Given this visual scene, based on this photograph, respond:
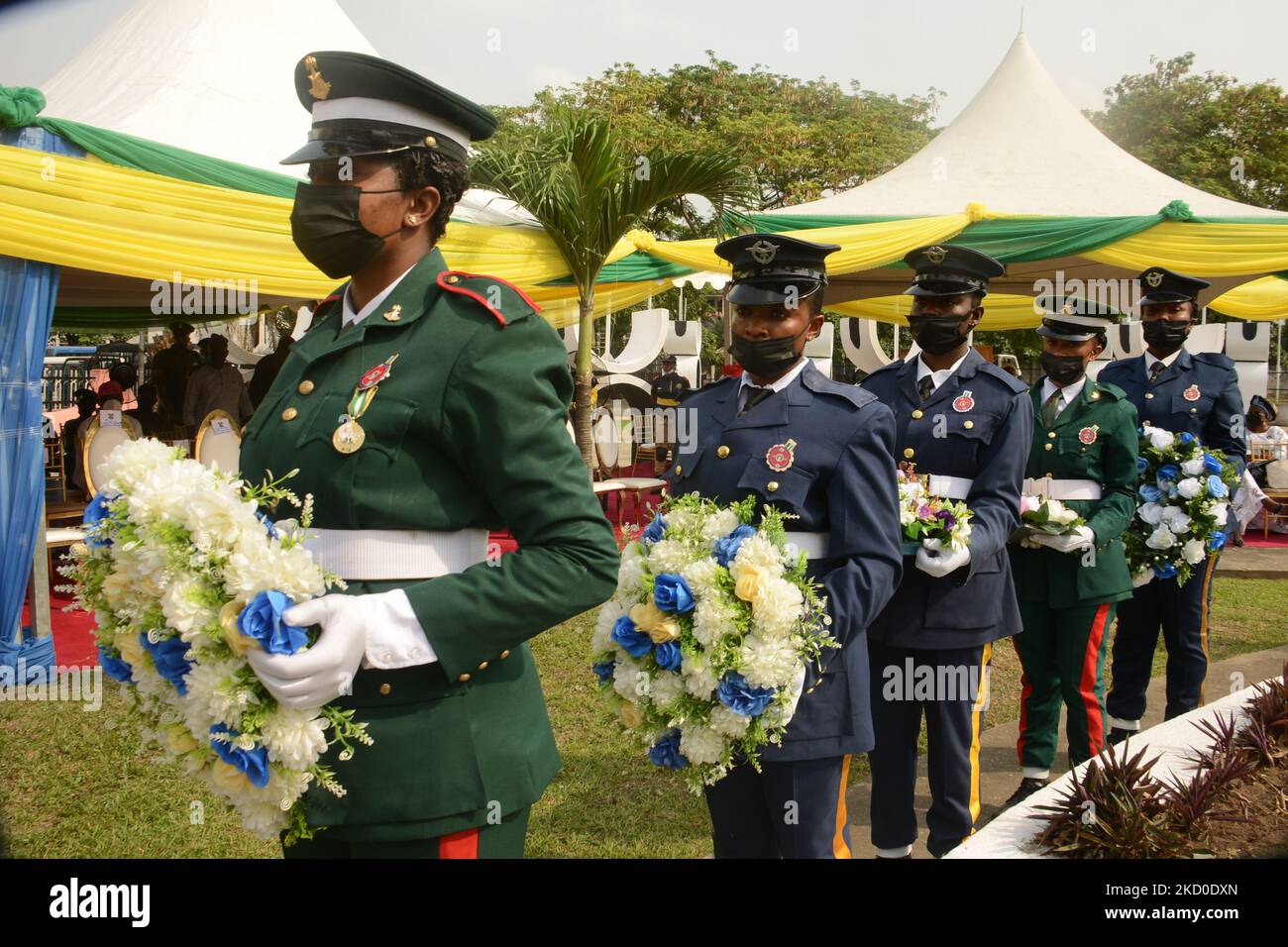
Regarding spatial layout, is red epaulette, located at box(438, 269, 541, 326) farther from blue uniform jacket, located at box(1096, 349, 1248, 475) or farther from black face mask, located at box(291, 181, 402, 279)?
blue uniform jacket, located at box(1096, 349, 1248, 475)

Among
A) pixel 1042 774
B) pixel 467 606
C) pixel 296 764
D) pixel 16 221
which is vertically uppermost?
pixel 16 221

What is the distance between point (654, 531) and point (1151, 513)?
396 cm

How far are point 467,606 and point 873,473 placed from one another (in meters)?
1.48

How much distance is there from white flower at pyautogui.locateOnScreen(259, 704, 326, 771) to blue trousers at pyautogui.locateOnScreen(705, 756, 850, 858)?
1525 millimetres

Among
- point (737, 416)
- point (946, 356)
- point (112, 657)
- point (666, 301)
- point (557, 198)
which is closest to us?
point (112, 657)

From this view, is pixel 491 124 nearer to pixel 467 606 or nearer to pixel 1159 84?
pixel 467 606

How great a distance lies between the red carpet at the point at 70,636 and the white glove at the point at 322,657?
18.7 ft

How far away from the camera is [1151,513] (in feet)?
19.0

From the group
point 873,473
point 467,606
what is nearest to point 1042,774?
point 873,473

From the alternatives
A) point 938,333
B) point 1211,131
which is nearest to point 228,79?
point 938,333

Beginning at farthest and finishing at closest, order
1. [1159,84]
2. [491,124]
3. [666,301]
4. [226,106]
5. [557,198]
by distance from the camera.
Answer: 1. [1159,84]
2. [666,301]
3. [557,198]
4. [226,106]
5. [491,124]

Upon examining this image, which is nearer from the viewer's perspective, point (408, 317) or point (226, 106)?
point (408, 317)

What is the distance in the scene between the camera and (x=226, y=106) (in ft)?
28.3

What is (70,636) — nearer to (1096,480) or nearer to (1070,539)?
(1070,539)
